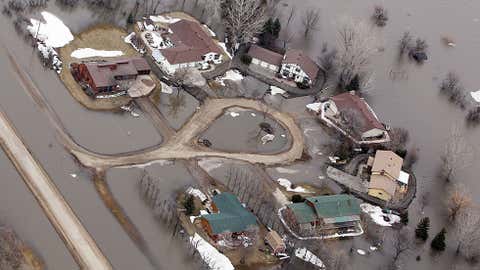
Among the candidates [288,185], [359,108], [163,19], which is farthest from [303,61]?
[288,185]

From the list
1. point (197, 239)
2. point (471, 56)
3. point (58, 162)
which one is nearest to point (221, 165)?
point (197, 239)

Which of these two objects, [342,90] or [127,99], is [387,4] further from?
[127,99]

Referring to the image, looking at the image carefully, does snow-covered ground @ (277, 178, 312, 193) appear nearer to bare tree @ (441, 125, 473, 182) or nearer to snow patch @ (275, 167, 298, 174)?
snow patch @ (275, 167, 298, 174)

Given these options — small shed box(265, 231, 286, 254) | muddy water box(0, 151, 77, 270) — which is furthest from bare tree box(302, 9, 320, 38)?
muddy water box(0, 151, 77, 270)

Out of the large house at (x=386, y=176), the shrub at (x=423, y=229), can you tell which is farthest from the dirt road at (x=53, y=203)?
the shrub at (x=423, y=229)

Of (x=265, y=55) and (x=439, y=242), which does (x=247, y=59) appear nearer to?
(x=265, y=55)

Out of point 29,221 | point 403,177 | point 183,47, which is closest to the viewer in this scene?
point 29,221

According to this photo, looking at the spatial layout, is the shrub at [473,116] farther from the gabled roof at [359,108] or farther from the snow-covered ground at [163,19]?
the snow-covered ground at [163,19]
